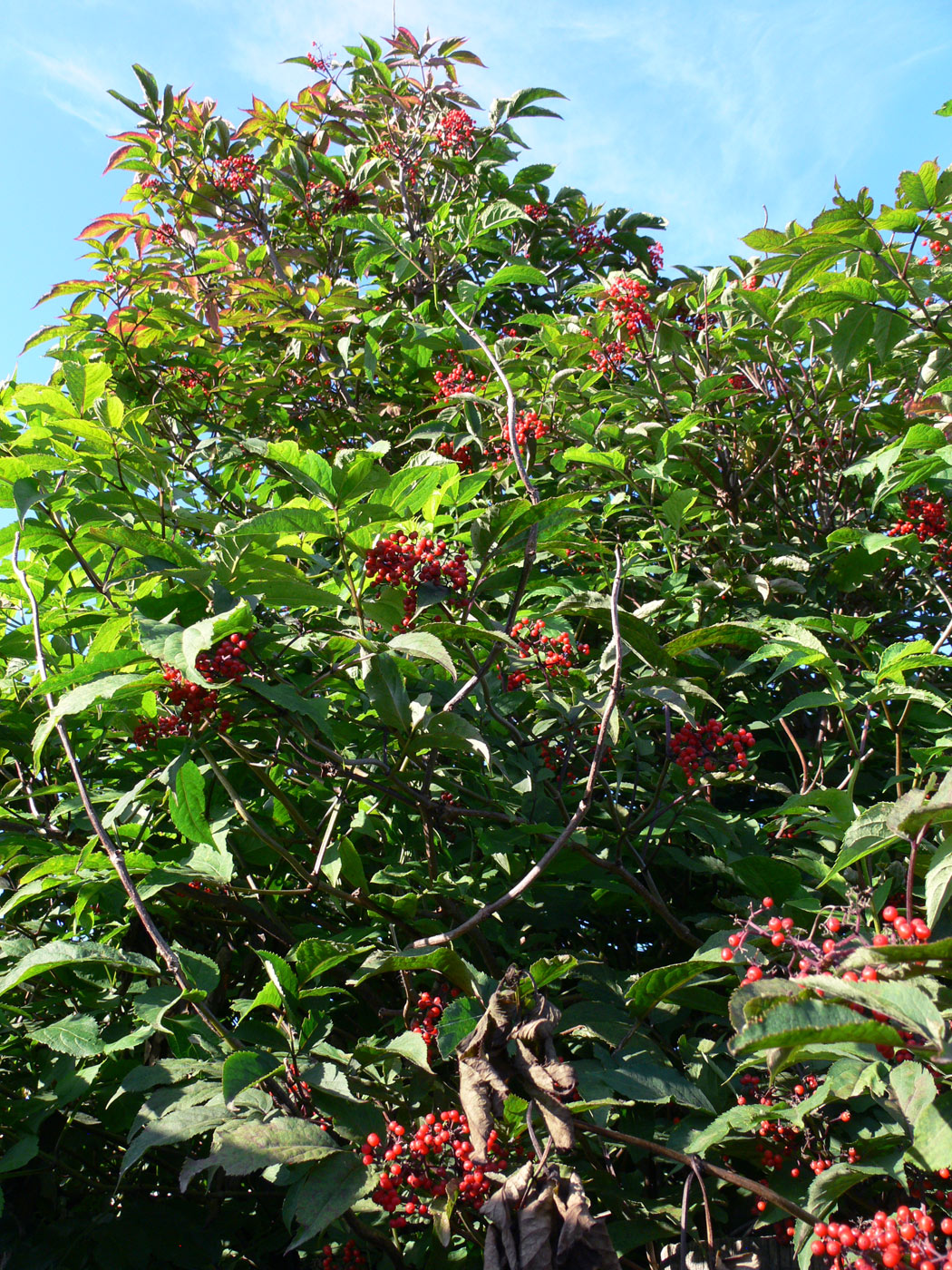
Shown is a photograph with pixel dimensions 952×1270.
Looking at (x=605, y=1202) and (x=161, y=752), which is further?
(x=161, y=752)

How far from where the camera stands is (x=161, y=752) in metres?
1.99

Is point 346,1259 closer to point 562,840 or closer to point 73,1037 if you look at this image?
point 73,1037

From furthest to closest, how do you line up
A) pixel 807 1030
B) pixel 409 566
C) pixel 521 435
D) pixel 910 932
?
pixel 521 435, pixel 409 566, pixel 910 932, pixel 807 1030

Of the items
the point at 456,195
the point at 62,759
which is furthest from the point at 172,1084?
the point at 456,195

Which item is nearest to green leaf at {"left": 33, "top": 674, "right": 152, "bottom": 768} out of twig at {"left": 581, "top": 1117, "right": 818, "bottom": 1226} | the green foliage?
the green foliage

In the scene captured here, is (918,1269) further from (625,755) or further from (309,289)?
(309,289)

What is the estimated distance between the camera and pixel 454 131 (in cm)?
460

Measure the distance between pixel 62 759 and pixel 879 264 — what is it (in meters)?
2.63

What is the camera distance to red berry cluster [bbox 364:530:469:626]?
70.9 inches

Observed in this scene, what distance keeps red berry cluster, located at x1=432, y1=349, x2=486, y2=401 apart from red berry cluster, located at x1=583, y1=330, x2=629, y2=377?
45 centimetres

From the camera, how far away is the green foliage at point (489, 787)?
4.99 ft

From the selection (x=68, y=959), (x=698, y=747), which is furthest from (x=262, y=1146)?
(x=698, y=747)

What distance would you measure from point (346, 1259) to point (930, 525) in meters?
2.45

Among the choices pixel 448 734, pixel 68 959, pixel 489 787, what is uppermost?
pixel 448 734
